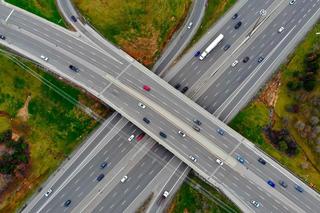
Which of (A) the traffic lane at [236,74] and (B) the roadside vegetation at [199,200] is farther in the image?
(A) the traffic lane at [236,74]

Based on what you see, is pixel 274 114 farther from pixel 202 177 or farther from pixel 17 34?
pixel 17 34

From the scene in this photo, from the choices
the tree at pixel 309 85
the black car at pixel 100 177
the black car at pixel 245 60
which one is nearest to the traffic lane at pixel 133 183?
the black car at pixel 100 177

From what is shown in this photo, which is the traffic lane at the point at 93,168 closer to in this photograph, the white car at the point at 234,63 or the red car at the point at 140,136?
the red car at the point at 140,136

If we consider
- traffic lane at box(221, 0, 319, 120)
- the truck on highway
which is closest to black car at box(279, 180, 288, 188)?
traffic lane at box(221, 0, 319, 120)

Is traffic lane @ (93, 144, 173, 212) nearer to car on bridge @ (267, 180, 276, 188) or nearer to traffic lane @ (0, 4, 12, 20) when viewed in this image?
car on bridge @ (267, 180, 276, 188)

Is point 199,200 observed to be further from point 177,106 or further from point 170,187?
point 177,106

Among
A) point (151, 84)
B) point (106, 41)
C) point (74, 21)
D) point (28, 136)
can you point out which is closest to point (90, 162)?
point (28, 136)
